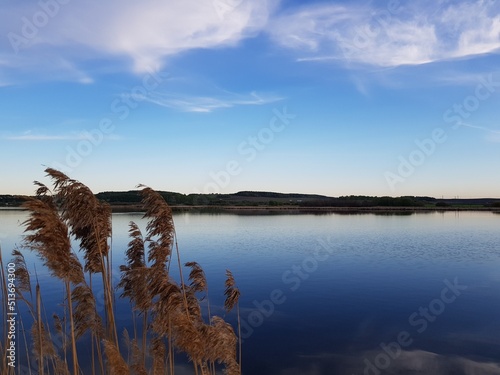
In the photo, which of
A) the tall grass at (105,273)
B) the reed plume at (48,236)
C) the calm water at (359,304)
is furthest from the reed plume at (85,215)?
the calm water at (359,304)

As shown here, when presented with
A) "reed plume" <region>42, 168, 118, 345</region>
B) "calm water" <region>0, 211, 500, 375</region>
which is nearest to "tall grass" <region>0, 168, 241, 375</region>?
"reed plume" <region>42, 168, 118, 345</region>

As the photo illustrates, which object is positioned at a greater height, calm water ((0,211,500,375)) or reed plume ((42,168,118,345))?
reed plume ((42,168,118,345))

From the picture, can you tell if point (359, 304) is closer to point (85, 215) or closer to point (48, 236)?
point (85, 215)

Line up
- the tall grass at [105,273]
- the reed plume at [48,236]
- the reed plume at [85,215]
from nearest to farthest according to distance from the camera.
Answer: the reed plume at [48,236], the tall grass at [105,273], the reed plume at [85,215]

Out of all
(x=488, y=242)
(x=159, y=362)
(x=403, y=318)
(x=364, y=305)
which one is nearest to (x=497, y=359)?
(x=403, y=318)

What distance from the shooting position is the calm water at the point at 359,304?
1218 centimetres

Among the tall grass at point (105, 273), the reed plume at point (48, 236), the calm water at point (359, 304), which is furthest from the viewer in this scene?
the calm water at point (359, 304)

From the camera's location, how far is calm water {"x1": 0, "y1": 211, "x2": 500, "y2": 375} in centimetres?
1218

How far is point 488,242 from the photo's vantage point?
124 feet

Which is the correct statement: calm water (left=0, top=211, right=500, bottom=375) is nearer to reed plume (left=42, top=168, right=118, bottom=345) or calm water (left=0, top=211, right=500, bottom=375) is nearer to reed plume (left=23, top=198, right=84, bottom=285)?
reed plume (left=42, top=168, right=118, bottom=345)

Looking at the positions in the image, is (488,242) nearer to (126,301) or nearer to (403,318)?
(403,318)

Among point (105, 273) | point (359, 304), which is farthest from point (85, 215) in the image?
point (359, 304)

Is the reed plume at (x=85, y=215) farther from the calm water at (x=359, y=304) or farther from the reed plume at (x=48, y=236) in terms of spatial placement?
the calm water at (x=359, y=304)

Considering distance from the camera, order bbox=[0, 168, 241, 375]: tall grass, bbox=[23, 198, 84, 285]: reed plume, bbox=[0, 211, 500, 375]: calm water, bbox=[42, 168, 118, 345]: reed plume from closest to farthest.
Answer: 1. bbox=[23, 198, 84, 285]: reed plume
2. bbox=[0, 168, 241, 375]: tall grass
3. bbox=[42, 168, 118, 345]: reed plume
4. bbox=[0, 211, 500, 375]: calm water
